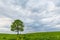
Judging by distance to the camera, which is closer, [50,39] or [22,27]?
[50,39]

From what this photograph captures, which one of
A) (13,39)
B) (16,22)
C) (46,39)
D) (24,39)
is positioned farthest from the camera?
(16,22)

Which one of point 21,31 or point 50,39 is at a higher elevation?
point 21,31

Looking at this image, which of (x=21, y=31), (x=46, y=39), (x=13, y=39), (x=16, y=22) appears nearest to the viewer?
(x=46, y=39)

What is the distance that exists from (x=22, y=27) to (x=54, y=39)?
32.0 meters

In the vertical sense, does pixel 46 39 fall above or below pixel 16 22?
below

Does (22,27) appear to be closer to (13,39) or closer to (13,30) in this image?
(13,30)

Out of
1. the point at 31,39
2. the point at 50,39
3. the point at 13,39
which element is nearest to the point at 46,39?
the point at 50,39

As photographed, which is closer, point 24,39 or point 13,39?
point 24,39

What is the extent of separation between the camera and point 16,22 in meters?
91.1

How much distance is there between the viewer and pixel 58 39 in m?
66.2

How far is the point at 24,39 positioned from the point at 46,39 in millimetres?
10102

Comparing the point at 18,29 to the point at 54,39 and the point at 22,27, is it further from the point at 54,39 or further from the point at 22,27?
the point at 54,39

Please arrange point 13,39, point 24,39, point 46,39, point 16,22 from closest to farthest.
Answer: point 46,39 → point 24,39 → point 13,39 → point 16,22

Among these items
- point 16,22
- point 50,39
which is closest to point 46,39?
point 50,39
